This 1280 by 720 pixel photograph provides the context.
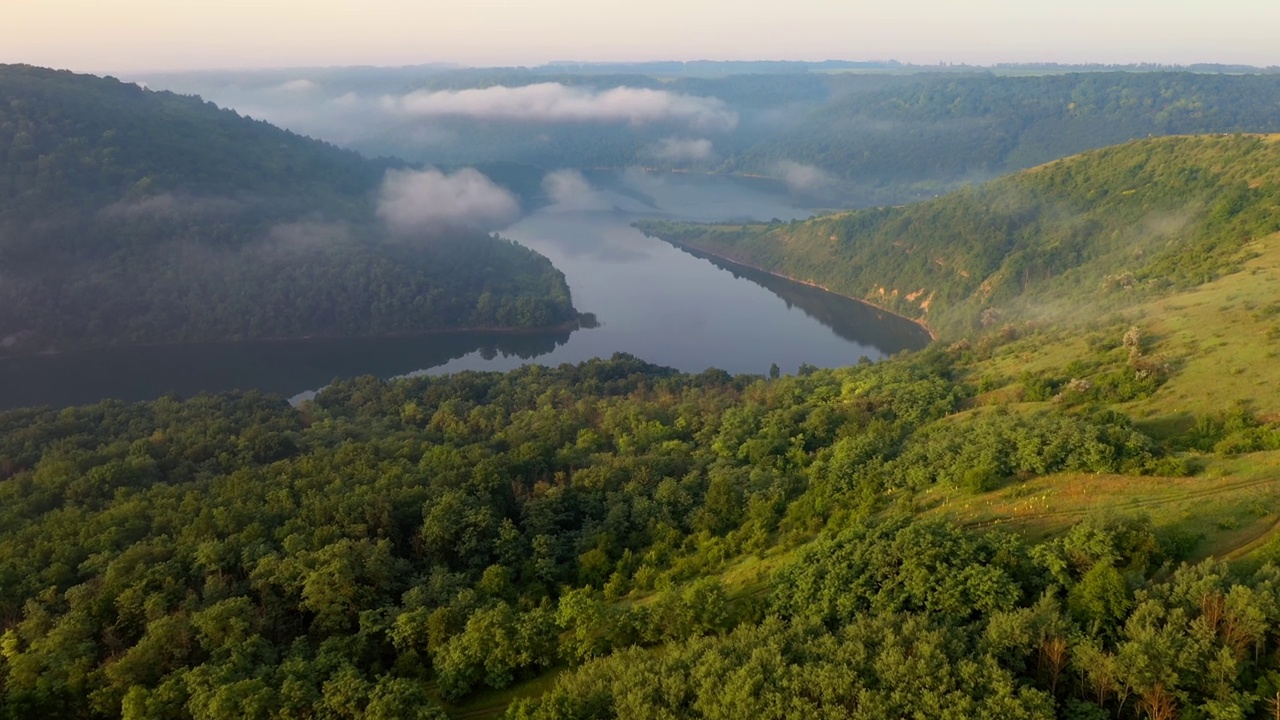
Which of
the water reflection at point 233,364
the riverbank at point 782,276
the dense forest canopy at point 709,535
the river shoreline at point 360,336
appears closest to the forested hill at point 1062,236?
the riverbank at point 782,276

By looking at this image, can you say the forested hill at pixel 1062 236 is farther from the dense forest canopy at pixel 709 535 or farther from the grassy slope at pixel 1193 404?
the grassy slope at pixel 1193 404

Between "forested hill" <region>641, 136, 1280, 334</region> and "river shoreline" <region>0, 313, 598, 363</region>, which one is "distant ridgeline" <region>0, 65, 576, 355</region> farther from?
"forested hill" <region>641, 136, 1280, 334</region>

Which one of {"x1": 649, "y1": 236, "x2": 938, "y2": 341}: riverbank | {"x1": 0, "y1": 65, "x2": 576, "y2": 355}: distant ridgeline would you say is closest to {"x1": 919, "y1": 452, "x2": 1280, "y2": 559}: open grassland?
{"x1": 649, "y1": 236, "x2": 938, "y2": 341}: riverbank

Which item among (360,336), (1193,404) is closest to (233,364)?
(360,336)

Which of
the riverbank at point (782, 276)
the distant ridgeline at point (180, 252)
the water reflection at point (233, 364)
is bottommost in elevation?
the water reflection at point (233, 364)

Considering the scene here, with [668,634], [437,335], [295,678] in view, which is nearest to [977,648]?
[668,634]

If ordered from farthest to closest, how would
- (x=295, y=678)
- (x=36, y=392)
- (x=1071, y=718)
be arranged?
(x=36, y=392) < (x=295, y=678) < (x=1071, y=718)

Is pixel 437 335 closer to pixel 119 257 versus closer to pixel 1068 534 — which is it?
pixel 119 257
